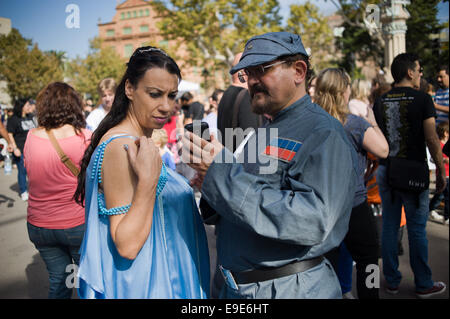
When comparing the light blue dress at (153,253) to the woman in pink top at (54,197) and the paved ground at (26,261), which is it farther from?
the paved ground at (26,261)

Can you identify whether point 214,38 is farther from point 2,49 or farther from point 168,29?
point 2,49

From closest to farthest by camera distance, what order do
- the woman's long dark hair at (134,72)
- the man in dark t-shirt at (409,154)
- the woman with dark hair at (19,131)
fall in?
the woman's long dark hair at (134,72) < the man in dark t-shirt at (409,154) < the woman with dark hair at (19,131)

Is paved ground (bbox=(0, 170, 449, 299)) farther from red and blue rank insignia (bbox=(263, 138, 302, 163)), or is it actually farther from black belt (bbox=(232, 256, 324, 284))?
red and blue rank insignia (bbox=(263, 138, 302, 163))

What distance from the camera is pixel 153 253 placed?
4.96ft

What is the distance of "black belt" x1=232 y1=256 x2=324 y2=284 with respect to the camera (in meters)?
1.35

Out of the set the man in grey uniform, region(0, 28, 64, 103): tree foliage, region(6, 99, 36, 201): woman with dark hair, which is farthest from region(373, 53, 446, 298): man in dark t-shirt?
region(6, 99, 36, 201): woman with dark hair

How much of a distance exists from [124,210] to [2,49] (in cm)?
150

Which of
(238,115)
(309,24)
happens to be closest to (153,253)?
(238,115)

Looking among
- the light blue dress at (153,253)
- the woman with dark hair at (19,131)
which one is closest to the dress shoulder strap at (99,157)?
the light blue dress at (153,253)

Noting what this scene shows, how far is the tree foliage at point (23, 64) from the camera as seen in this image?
2.14 m

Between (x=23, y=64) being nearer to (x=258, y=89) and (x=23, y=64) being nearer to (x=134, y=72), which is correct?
(x=134, y=72)

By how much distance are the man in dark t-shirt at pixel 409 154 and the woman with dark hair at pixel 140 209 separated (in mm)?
2382

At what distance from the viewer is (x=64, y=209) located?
240 centimetres
